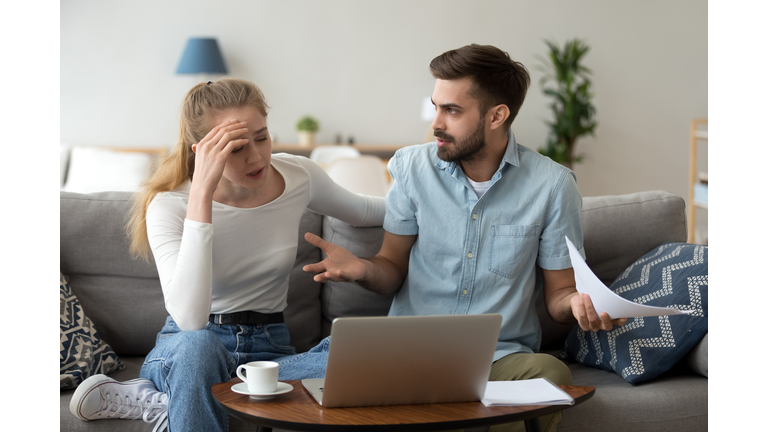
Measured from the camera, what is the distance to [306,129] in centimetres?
510

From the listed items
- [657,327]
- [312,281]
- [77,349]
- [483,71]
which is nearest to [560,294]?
[657,327]

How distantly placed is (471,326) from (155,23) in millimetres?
4787

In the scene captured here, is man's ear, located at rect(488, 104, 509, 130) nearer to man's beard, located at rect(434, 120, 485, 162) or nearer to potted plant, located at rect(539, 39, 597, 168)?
man's beard, located at rect(434, 120, 485, 162)

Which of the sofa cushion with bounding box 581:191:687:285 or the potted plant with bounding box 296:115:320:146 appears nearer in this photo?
the sofa cushion with bounding box 581:191:687:285

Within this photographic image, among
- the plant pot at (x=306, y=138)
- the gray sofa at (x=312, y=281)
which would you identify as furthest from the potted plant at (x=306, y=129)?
the gray sofa at (x=312, y=281)

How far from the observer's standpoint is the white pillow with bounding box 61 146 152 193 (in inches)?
147

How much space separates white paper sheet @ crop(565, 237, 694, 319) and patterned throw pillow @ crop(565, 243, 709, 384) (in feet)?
1.59

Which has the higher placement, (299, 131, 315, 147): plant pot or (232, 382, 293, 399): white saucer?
(299, 131, 315, 147): plant pot

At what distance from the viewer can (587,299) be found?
1.16 m

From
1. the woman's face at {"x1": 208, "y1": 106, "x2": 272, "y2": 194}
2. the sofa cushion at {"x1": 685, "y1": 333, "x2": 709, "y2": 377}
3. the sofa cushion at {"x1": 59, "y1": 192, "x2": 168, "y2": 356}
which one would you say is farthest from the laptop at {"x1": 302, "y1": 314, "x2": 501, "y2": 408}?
the sofa cushion at {"x1": 59, "y1": 192, "x2": 168, "y2": 356}

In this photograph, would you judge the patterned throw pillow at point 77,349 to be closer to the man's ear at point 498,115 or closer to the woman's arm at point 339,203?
the woman's arm at point 339,203

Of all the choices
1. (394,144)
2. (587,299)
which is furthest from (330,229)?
(394,144)

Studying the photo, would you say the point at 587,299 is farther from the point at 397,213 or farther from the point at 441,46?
the point at 441,46

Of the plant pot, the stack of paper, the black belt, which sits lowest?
the stack of paper
